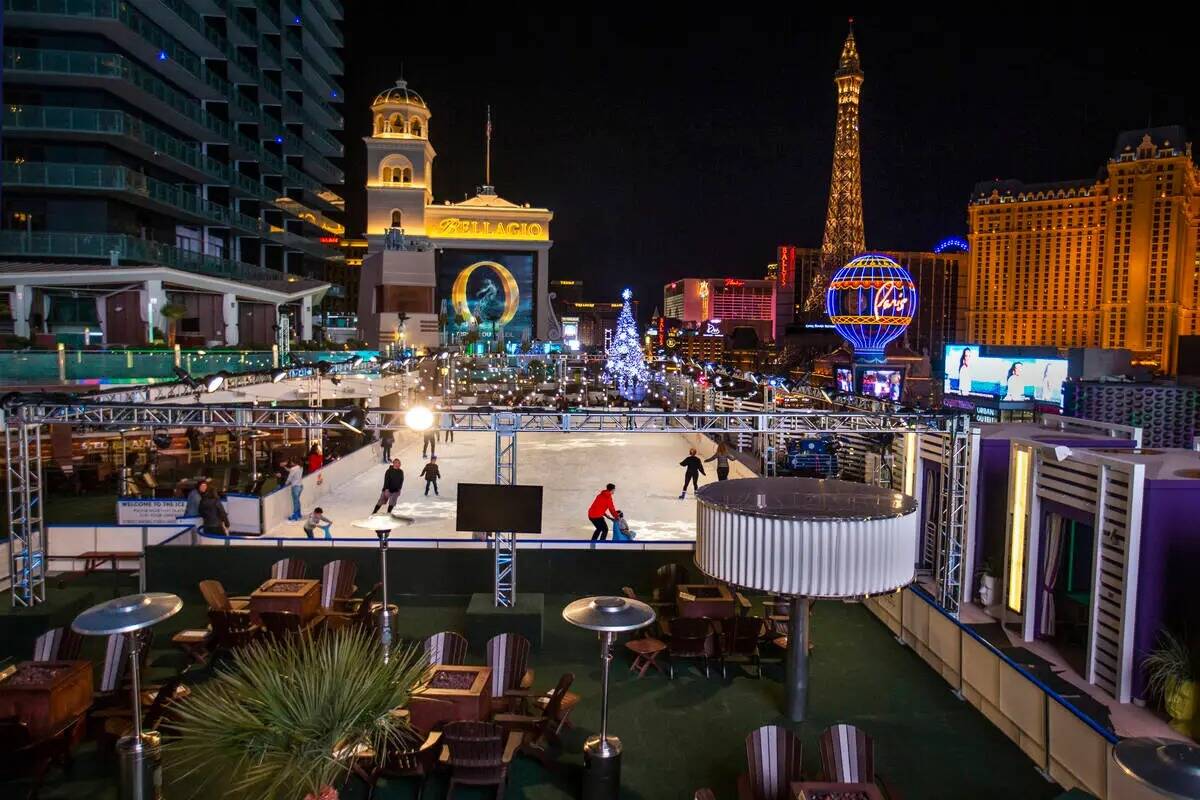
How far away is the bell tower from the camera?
58344mm

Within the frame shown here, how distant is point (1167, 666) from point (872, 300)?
3402 cm

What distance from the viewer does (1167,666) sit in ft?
22.4

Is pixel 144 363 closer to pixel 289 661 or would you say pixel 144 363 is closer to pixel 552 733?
pixel 552 733

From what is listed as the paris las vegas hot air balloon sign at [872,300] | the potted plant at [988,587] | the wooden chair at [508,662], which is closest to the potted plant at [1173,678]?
the potted plant at [988,587]

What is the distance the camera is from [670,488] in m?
18.8

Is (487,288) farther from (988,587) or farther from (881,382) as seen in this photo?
(988,587)

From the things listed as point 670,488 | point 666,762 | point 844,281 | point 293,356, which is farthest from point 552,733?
point 844,281

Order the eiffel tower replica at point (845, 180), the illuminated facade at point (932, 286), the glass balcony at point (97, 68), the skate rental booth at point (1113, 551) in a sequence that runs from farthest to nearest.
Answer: the illuminated facade at point (932, 286)
the eiffel tower replica at point (845, 180)
the glass balcony at point (97, 68)
the skate rental booth at point (1113, 551)

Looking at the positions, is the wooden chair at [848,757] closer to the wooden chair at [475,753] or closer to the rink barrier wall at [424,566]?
the wooden chair at [475,753]

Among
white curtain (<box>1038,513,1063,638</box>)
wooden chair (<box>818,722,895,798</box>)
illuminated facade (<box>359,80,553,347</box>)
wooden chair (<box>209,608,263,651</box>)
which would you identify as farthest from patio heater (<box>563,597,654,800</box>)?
illuminated facade (<box>359,80,553,347</box>)

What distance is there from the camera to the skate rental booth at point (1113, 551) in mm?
7000

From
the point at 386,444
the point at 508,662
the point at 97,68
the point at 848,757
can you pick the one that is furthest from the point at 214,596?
the point at 97,68

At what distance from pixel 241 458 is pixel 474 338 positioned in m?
35.4

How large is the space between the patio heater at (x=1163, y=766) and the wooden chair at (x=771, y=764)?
2.27 metres
